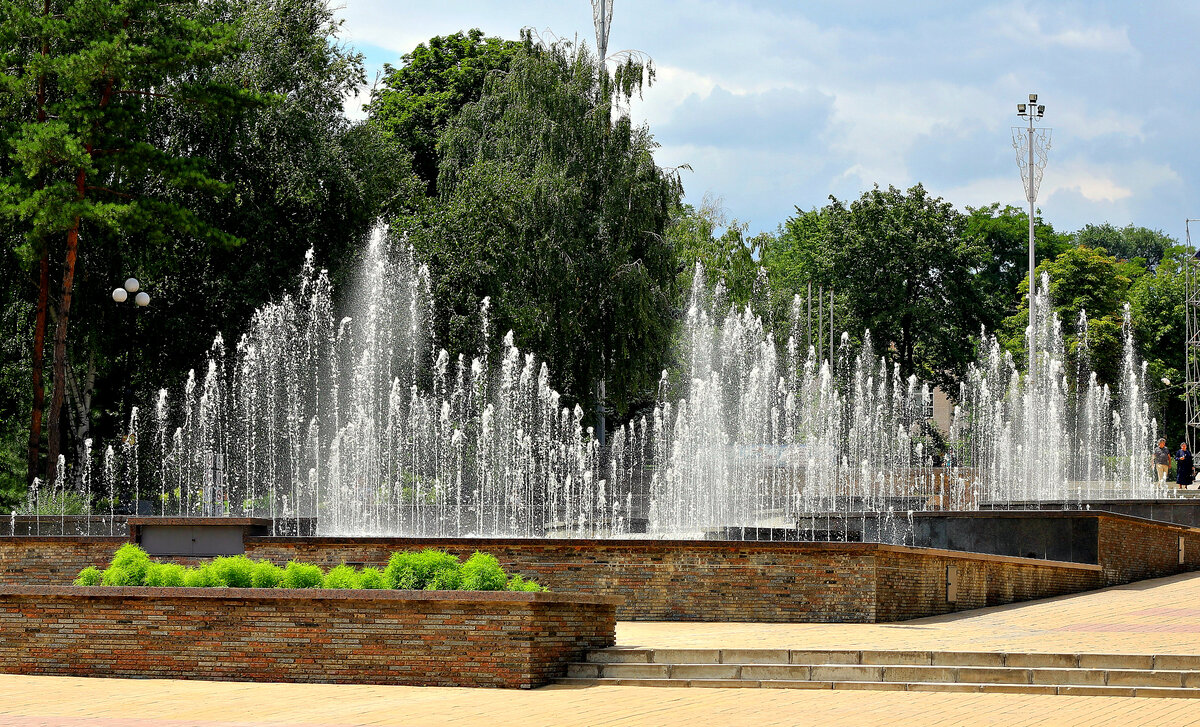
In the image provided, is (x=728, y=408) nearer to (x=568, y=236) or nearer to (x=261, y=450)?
(x=568, y=236)

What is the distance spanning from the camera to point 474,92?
45875 millimetres

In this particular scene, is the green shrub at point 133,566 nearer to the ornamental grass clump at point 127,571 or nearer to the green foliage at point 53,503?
the ornamental grass clump at point 127,571

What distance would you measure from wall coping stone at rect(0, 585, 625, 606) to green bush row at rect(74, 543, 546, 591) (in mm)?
360

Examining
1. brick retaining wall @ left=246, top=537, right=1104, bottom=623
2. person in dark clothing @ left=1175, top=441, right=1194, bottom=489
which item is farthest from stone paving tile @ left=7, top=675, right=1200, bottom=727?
person in dark clothing @ left=1175, top=441, right=1194, bottom=489

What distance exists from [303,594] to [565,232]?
21.9 m

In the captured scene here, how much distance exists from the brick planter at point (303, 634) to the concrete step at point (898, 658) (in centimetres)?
59

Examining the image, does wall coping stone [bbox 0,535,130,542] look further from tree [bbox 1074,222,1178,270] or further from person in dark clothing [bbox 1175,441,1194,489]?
tree [bbox 1074,222,1178,270]

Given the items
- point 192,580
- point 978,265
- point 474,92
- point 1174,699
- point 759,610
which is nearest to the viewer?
point 1174,699

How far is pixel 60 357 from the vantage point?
28.5 meters

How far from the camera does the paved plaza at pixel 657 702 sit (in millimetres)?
9312

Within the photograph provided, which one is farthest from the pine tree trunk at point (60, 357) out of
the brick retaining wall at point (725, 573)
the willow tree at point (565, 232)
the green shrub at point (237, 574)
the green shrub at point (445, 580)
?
the green shrub at point (445, 580)

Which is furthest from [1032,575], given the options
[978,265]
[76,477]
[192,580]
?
[978,265]

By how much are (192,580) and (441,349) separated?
2027 centimetres

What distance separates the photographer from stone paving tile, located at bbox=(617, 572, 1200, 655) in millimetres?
11945
